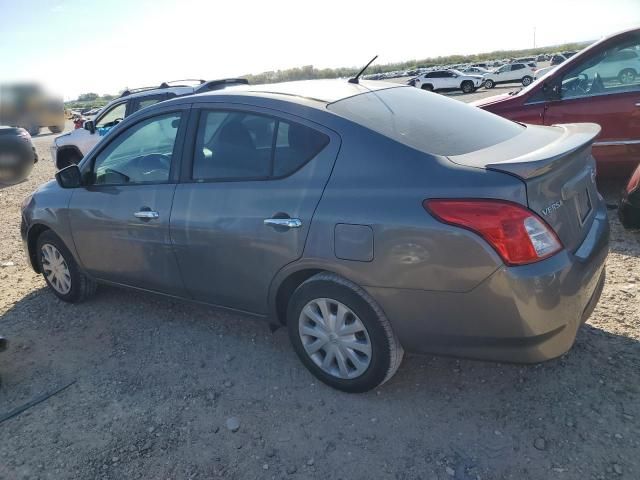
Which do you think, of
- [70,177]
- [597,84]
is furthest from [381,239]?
[597,84]

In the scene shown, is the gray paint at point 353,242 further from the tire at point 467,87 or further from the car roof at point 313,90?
the tire at point 467,87

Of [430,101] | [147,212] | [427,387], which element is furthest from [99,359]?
[430,101]

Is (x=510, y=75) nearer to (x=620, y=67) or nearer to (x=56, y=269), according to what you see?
(x=620, y=67)

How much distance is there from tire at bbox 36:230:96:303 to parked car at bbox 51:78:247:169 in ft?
14.8

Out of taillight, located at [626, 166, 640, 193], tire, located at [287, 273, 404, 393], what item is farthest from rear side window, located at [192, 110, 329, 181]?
taillight, located at [626, 166, 640, 193]

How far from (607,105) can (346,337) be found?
426 centimetres

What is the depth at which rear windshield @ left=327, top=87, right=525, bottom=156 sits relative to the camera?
2613mm

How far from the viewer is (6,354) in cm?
370

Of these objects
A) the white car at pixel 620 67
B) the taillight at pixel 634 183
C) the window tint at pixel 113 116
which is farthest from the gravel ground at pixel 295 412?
the window tint at pixel 113 116

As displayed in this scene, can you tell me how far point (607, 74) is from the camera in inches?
213

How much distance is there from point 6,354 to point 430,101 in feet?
11.3

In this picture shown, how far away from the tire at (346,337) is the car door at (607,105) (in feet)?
13.2

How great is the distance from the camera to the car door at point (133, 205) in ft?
10.9

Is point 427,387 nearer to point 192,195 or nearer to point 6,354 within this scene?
point 192,195
